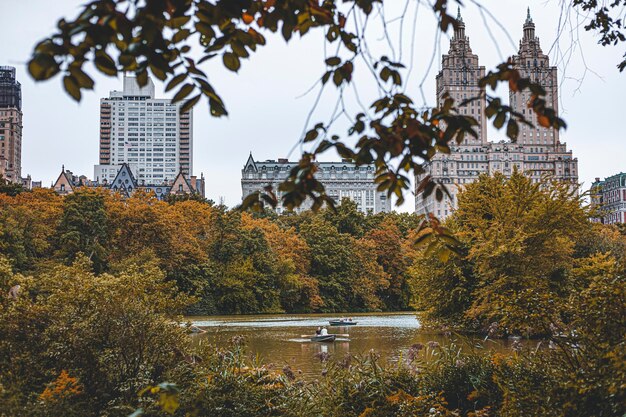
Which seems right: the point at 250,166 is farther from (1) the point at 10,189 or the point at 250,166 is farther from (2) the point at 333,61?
(2) the point at 333,61

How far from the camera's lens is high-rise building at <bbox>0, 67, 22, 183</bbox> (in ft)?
451

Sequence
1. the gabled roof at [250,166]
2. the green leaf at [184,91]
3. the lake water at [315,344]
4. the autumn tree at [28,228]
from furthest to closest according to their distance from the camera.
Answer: the gabled roof at [250,166] → the autumn tree at [28,228] → the lake water at [315,344] → the green leaf at [184,91]

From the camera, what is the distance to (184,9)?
2.32 metres

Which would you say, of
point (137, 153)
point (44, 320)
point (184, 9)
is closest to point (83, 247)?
point (44, 320)

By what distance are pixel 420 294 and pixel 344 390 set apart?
18.3 m

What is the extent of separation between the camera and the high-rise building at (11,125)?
5410 inches

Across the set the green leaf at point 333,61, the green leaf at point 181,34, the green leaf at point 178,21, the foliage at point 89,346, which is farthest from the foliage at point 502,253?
the green leaf at point 178,21

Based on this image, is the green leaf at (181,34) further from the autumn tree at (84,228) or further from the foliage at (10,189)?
the foliage at (10,189)

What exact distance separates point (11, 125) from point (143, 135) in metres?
37.5

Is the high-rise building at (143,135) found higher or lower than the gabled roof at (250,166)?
higher

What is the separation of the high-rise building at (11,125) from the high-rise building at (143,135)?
27.1 meters

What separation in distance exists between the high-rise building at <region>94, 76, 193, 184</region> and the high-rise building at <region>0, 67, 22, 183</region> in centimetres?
2711

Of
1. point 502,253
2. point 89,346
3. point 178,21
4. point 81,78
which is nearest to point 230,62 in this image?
point 178,21

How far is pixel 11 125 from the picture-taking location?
13988 centimetres
